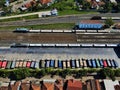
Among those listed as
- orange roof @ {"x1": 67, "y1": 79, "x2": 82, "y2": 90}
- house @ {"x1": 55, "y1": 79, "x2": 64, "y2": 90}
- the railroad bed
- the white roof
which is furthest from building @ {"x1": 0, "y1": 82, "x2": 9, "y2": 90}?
the white roof

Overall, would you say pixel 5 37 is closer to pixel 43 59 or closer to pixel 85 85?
pixel 43 59

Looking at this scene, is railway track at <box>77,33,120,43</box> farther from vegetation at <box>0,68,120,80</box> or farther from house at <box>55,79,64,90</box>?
Result: house at <box>55,79,64,90</box>

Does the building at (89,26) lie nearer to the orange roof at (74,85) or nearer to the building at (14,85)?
the orange roof at (74,85)

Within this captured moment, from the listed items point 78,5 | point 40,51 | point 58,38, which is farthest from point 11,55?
point 78,5

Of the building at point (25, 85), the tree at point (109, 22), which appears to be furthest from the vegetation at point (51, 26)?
the building at point (25, 85)

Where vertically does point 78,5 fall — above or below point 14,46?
above

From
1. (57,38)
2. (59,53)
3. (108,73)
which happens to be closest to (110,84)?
(108,73)
